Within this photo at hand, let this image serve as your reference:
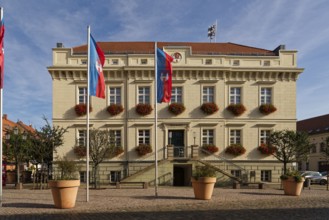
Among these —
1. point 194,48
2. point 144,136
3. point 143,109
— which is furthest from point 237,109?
point 144,136

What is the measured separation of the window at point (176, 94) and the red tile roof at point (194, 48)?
357 centimetres

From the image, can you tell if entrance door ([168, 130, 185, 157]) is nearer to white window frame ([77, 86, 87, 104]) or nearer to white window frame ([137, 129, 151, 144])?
white window frame ([137, 129, 151, 144])

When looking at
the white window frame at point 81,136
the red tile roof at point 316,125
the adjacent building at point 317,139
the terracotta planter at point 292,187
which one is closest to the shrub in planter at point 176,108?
the white window frame at point 81,136

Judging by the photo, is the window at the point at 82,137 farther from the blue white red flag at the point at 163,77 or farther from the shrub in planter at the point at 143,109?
the blue white red flag at the point at 163,77

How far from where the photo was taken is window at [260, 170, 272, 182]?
26.3 m

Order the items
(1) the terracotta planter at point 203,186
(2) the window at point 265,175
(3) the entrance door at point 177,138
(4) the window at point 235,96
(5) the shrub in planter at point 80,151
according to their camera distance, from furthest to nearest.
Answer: (4) the window at point 235,96 < (3) the entrance door at point 177,138 < (2) the window at point 265,175 < (5) the shrub in planter at point 80,151 < (1) the terracotta planter at point 203,186

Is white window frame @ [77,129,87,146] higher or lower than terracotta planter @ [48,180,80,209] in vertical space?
higher

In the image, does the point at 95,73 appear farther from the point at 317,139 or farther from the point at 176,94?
the point at 317,139

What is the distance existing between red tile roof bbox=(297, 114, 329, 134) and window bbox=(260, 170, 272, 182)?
27.2 meters

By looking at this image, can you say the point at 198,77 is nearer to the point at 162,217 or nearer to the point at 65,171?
the point at 65,171

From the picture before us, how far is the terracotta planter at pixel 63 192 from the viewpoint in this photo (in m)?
11.9

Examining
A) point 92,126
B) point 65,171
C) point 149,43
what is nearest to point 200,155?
Answer: point 92,126

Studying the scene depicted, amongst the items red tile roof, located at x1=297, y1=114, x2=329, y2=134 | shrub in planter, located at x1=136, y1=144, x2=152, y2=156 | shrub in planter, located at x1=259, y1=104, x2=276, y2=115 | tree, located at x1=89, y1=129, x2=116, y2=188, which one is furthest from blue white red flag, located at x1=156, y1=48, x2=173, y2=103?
red tile roof, located at x1=297, y1=114, x2=329, y2=134

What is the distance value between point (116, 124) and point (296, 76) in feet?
50.7
